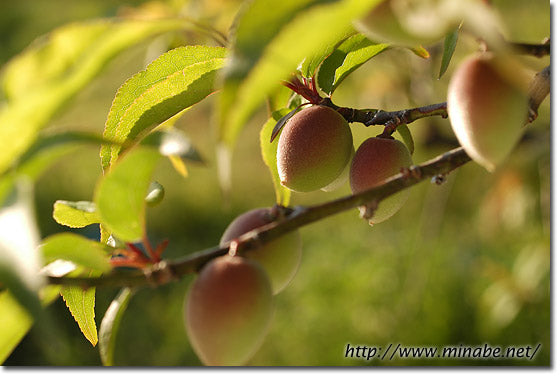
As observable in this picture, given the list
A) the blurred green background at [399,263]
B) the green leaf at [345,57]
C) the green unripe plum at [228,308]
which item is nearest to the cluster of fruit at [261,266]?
the green unripe plum at [228,308]

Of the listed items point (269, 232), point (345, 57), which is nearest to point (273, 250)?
point (269, 232)

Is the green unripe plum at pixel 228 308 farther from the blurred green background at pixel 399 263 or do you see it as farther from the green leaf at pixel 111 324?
the blurred green background at pixel 399 263

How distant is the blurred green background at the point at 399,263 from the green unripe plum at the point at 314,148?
56 centimetres

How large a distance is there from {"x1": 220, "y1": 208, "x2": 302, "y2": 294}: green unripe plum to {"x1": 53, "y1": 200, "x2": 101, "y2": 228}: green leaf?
73mm

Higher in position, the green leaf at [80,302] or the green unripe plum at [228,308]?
the green unripe plum at [228,308]

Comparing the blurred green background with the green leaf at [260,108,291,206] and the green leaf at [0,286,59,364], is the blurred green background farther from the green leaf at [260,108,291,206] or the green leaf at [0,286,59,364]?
the green leaf at [0,286,59,364]

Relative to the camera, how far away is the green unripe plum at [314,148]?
318 mm

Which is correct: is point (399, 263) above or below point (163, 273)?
below

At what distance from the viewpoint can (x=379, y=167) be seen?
0.31 meters

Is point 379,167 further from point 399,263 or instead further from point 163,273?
point 399,263

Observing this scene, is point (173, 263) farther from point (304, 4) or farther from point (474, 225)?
point (474, 225)

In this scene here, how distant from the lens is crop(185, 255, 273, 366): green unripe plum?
246 millimetres

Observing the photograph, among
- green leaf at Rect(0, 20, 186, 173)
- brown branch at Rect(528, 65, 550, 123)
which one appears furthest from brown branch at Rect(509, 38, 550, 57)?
green leaf at Rect(0, 20, 186, 173)

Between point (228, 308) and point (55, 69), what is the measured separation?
0.11m
